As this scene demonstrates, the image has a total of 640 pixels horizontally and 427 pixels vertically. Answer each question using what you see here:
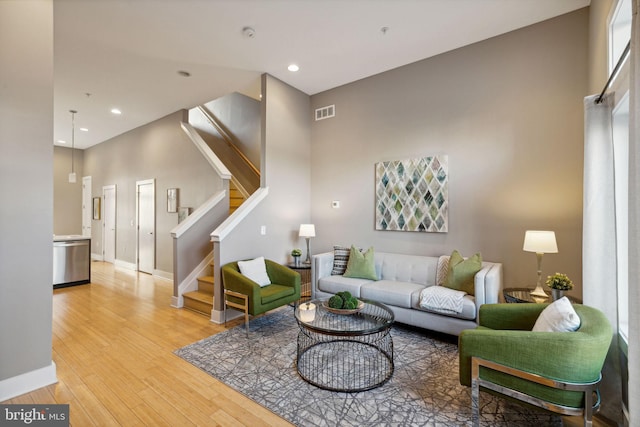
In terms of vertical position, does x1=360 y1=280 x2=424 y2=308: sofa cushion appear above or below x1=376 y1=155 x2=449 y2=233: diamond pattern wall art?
below

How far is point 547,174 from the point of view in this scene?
3188 mm

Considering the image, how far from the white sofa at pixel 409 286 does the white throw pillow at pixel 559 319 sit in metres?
0.93

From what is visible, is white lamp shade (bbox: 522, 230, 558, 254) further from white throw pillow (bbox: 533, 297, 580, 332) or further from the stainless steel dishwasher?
the stainless steel dishwasher

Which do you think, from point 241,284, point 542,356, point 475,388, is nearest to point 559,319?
point 542,356

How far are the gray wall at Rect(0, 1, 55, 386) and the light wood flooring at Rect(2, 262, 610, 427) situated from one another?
18.1 inches

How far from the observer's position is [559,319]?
1762 millimetres

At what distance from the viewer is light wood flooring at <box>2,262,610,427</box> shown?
1987 mm

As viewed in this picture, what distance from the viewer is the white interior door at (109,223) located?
7.69 meters

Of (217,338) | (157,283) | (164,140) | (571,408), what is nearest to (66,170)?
(164,140)

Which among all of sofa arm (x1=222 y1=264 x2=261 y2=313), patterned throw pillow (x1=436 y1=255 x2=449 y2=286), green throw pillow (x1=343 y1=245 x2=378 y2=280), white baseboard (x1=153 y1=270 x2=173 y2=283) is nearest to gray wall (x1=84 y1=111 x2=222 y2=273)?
white baseboard (x1=153 y1=270 x2=173 y2=283)

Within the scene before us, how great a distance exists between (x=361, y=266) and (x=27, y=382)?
3383 mm

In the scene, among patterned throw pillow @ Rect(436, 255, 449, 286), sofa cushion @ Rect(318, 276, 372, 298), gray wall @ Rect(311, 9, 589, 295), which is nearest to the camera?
gray wall @ Rect(311, 9, 589, 295)

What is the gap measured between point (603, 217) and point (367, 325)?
6.46 ft

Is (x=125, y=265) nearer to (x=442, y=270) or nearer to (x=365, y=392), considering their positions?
(x=365, y=392)
